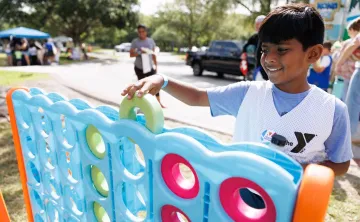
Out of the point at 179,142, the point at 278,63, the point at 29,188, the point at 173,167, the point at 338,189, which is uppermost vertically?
the point at 278,63

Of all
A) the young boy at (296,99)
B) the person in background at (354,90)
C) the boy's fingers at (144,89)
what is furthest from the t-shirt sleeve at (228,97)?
the person in background at (354,90)

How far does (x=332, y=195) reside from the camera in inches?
97.9

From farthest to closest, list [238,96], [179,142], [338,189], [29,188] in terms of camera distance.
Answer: [338,189], [29,188], [238,96], [179,142]

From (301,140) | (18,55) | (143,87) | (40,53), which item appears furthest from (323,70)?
(40,53)

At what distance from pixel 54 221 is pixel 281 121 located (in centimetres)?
123

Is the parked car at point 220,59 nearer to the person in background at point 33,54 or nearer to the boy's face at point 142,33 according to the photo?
the boy's face at point 142,33

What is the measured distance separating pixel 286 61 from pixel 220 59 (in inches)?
386

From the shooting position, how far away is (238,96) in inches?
51.0

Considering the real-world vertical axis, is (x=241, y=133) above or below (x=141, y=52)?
below

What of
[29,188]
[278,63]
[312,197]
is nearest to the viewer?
[312,197]

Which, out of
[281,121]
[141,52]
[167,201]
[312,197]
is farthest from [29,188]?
[141,52]

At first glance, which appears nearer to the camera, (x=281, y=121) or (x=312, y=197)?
(x=312, y=197)

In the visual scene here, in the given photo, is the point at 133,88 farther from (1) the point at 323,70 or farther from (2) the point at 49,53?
(2) the point at 49,53

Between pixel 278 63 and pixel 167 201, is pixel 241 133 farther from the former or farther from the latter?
pixel 167 201
